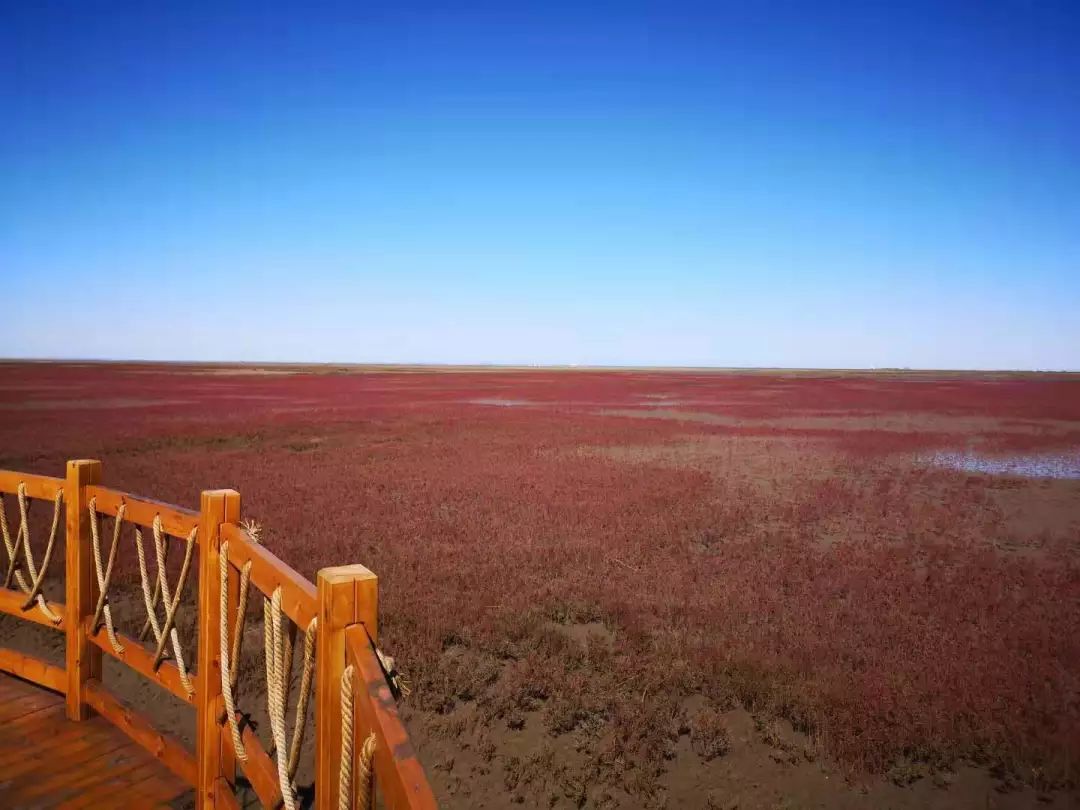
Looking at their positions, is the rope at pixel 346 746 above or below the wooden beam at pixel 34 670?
above

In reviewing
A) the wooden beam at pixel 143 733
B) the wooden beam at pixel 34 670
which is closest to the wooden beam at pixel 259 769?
the wooden beam at pixel 143 733

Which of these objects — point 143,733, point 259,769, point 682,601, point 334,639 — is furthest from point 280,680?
point 682,601

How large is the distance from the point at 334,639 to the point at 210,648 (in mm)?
1572

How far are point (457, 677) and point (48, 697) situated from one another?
10.3 feet

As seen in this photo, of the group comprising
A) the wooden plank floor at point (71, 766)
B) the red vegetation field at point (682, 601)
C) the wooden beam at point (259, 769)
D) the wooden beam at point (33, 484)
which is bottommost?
the red vegetation field at point (682, 601)

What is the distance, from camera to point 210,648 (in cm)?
305

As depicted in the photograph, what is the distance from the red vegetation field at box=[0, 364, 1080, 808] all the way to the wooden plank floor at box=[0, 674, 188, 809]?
2.02 m

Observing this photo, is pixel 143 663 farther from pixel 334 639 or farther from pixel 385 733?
pixel 385 733

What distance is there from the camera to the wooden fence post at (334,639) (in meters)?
1.91

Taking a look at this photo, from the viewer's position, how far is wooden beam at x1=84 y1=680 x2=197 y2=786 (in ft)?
11.5

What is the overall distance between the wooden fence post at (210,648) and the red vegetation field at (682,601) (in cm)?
204

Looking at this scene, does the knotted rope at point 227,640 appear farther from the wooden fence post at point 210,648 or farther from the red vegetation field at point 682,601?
the red vegetation field at point 682,601

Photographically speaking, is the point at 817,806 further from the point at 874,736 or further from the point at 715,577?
the point at 715,577

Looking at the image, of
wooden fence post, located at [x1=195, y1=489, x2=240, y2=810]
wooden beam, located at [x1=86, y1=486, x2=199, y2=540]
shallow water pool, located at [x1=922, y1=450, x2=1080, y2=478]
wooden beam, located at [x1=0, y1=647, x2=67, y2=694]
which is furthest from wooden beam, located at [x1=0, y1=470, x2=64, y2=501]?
shallow water pool, located at [x1=922, y1=450, x2=1080, y2=478]
